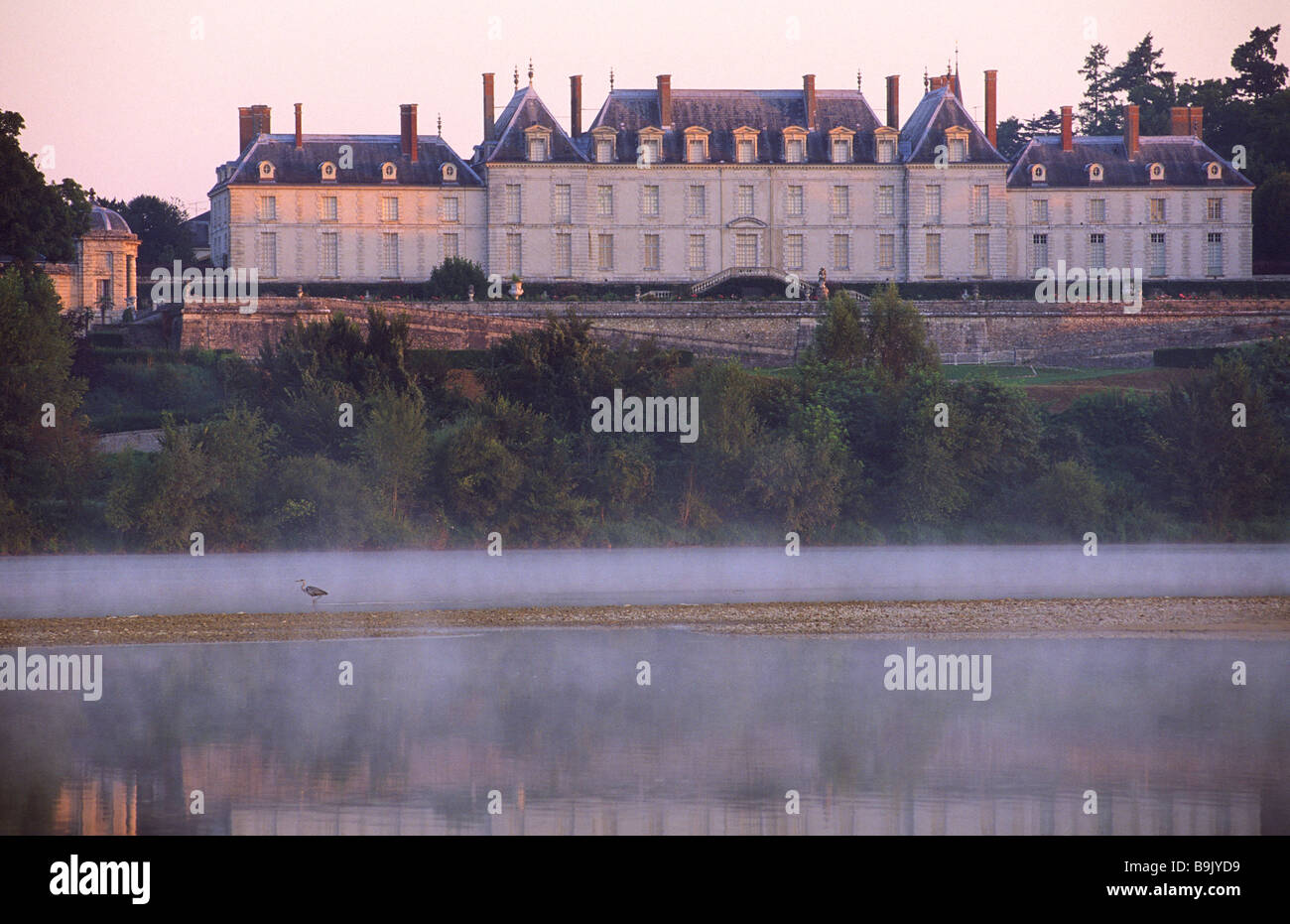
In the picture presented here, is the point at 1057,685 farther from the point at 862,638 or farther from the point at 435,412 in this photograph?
the point at 435,412

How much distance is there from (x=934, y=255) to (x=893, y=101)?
6.24 m

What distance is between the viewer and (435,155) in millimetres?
64688

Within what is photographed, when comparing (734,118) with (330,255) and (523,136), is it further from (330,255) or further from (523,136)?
(330,255)

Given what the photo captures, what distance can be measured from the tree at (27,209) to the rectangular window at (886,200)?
31146 mm

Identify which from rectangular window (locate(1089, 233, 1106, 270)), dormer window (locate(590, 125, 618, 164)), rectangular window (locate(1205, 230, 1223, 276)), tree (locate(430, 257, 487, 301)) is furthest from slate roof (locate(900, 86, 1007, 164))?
tree (locate(430, 257, 487, 301))

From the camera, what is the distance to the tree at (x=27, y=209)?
46281mm

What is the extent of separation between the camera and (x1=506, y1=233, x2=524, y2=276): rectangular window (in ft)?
212

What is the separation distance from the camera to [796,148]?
65812mm

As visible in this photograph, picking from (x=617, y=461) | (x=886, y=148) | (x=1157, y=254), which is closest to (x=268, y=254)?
(x=886, y=148)

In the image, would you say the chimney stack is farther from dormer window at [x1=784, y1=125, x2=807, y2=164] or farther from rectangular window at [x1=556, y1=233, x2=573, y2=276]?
rectangular window at [x1=556, y1=233, x2=573, y2=276]

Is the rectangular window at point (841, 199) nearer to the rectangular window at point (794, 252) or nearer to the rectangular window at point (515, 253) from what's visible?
the rectangular window at point (794, 252)

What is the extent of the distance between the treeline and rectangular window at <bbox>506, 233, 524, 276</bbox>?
2848 cm

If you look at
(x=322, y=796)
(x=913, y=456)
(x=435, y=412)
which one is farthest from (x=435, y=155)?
(x=322, y=796)
